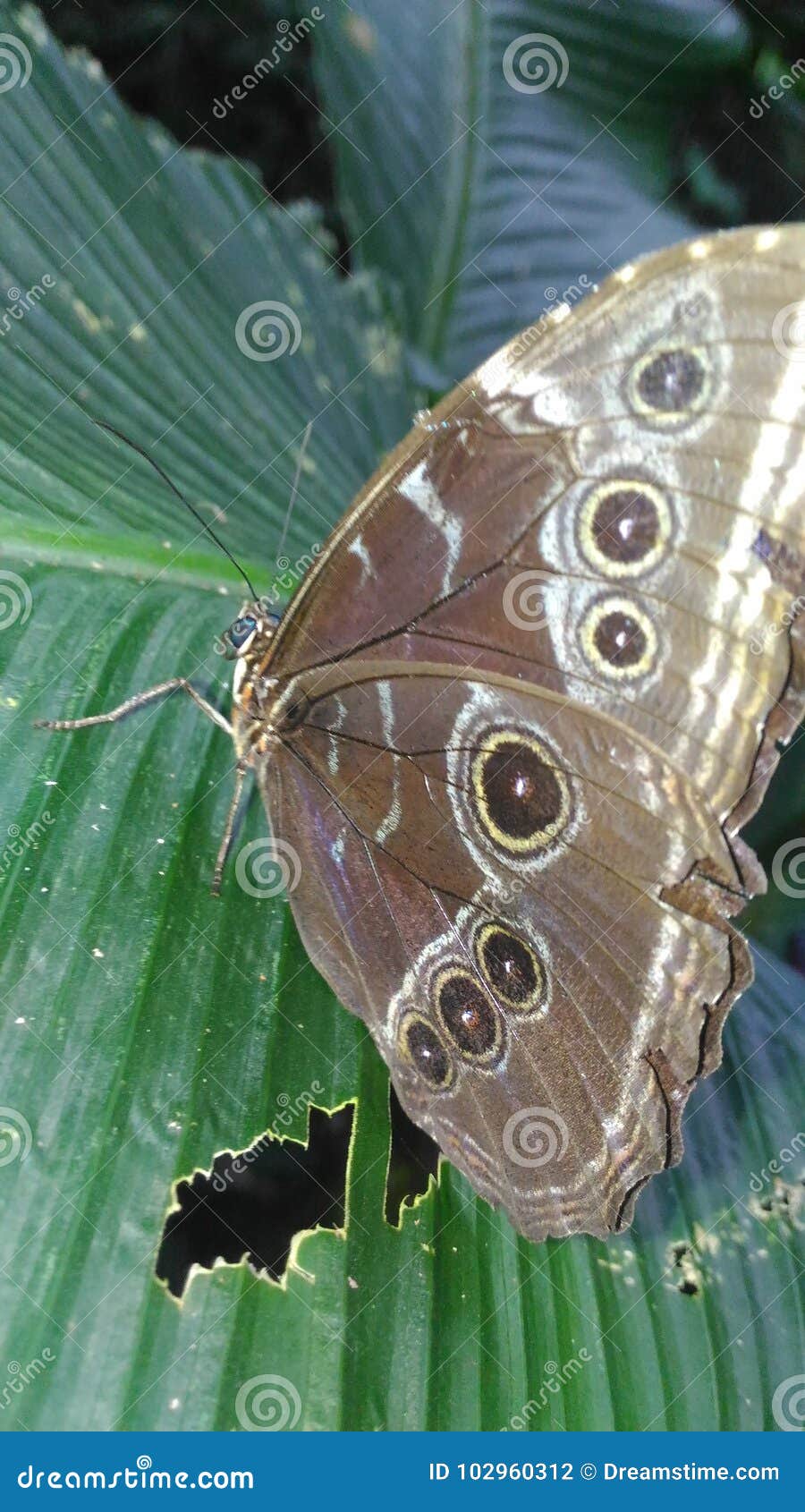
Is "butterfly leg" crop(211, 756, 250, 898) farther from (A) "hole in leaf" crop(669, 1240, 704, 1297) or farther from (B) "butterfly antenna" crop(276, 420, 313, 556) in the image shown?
(A) "hole in leaf" crop(669, 1240, 704, 1297)

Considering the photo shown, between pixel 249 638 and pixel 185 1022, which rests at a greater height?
pixel 249 638

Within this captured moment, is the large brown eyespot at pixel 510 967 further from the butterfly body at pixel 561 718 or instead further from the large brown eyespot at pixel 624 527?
the large brown eyespot at pixel 624 527

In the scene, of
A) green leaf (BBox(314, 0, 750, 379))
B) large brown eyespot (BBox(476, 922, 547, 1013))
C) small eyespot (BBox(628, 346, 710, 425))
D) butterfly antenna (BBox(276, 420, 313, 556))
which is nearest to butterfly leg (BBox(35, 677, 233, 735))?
butterfly antenna (BBox(276, 420, 313, 556))

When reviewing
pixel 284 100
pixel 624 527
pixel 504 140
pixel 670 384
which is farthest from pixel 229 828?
pixel 284 100

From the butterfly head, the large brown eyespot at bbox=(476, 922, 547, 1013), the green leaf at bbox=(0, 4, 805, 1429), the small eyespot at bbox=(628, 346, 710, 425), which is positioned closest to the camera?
the small eyespot at bbox=(628, 346, 710, 425)

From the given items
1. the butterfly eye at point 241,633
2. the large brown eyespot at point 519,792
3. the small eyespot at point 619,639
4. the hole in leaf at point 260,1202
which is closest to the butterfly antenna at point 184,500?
the butterfly eye at point 241,633

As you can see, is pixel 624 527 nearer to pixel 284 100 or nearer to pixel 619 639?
pixel 619 639

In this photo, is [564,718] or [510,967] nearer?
[564,718]
